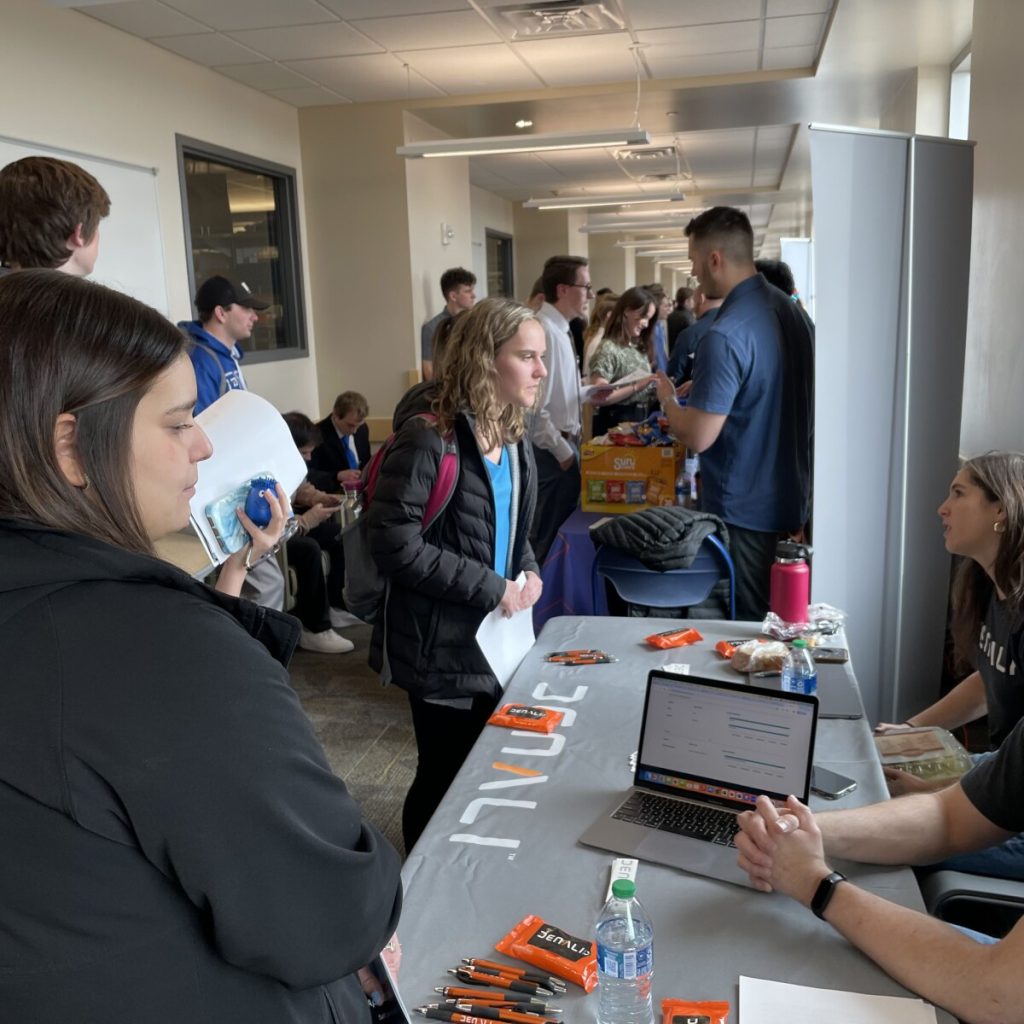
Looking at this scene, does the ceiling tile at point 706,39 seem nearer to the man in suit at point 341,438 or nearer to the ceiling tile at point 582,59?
the ceiling tile at point 582,59

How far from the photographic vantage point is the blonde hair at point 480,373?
201cm

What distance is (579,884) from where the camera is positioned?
1271 millimetres

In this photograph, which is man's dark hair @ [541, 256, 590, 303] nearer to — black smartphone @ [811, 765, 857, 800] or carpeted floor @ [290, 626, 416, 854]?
carpeted floor @ [290, 626, 416, 854]

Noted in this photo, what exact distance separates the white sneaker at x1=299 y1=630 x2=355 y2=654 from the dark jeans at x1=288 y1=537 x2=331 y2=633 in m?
0.04

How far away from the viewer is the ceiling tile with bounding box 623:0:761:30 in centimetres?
434

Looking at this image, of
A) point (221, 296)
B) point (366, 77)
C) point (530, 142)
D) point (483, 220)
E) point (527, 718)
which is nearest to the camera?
point (527, 718)

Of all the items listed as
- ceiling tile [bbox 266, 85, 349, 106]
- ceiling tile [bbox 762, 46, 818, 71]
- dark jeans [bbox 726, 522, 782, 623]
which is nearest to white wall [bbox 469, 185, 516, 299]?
ceiling tile [bbox 266, 85, 349, 106]

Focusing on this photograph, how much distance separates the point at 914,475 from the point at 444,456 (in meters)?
1.54

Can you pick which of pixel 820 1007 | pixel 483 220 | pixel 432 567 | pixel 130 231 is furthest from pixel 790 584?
pixel 483 220

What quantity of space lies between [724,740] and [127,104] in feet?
14.4

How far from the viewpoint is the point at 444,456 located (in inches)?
77.4

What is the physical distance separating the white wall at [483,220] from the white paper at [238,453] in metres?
8.23

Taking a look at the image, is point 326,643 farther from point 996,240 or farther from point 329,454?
point 996,240

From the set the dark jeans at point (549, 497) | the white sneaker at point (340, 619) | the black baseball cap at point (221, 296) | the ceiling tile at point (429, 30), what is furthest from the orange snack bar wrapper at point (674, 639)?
the ceiling tile at point (429, 30)
